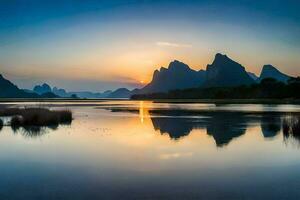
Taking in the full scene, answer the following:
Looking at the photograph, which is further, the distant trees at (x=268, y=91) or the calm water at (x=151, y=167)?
the distant trees at (x=268, y=91)

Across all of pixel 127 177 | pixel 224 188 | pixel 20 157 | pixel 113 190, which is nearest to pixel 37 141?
pixel 20 157

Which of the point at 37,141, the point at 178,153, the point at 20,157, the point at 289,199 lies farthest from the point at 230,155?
the point at 37,141

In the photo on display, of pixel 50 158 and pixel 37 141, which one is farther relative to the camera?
pixel 37 141

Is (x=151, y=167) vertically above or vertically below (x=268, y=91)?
below

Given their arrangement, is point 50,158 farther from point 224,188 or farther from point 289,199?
point 289,199

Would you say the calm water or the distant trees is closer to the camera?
the calm water

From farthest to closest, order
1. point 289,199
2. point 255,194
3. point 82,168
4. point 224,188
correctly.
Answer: point 82,168 → point 224,188 → point 255,194 → point 289,199

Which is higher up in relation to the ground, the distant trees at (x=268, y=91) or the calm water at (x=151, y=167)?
the distant trees at (x=268, y=91)

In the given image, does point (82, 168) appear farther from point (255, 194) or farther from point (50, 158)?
point (255, 194)

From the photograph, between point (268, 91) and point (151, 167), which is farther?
point (268, 91)

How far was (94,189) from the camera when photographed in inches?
416

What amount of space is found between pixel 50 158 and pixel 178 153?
633 centimetres

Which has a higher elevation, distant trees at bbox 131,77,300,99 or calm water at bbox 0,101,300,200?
distant trees at bbox 131,77,300,99

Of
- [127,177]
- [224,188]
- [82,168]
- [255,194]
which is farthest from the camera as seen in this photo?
[82,168]
